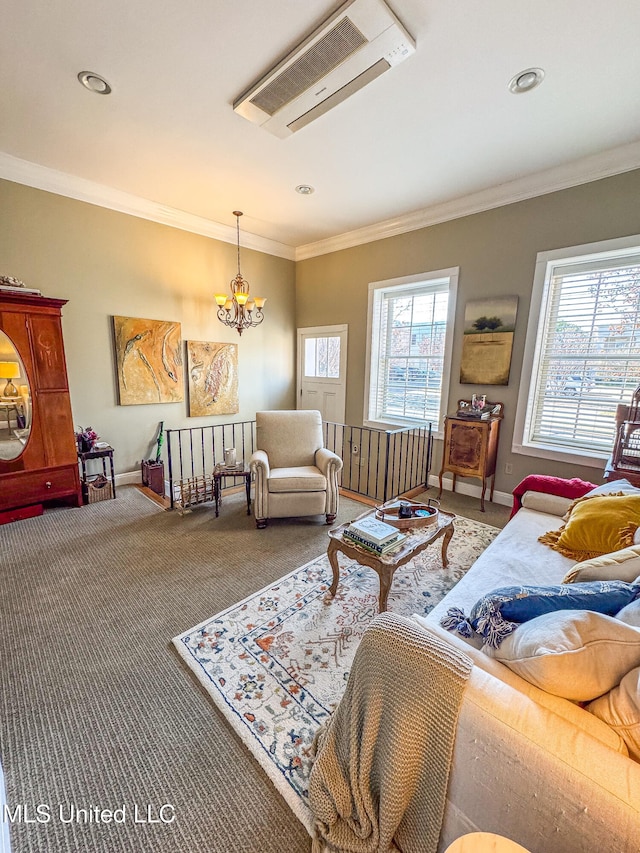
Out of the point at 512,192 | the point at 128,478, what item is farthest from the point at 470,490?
the point at 128,478

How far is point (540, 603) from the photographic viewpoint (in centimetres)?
104

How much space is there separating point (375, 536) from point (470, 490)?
2.45m

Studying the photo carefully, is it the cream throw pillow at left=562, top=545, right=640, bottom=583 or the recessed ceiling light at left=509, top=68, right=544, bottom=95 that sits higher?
the recessed ceiling light at left=509, top=68, right=544, bottom=95

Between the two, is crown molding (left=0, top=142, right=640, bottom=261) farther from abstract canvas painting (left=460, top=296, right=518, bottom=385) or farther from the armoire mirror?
the armoire mirror

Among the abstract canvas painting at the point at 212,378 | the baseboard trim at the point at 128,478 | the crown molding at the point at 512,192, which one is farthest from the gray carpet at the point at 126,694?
the crown molding at the point at 512,192

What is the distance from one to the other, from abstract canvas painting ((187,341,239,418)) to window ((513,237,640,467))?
351cm

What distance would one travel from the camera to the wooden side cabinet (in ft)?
11.2

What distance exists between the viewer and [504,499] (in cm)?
369

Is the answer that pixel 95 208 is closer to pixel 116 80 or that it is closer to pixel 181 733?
pixel 116 80

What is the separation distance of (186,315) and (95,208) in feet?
4.31

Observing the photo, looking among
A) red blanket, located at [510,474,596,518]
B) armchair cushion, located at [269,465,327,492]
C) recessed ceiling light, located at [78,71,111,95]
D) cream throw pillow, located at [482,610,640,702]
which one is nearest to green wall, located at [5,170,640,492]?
red blanket, located at [510,474,596,518]

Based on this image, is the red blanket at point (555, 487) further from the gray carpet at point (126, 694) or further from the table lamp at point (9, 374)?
the table lamp at point (9, 374)

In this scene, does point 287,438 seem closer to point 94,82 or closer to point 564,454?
point 564,454

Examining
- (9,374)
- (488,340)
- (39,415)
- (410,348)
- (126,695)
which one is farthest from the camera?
(410,348)
